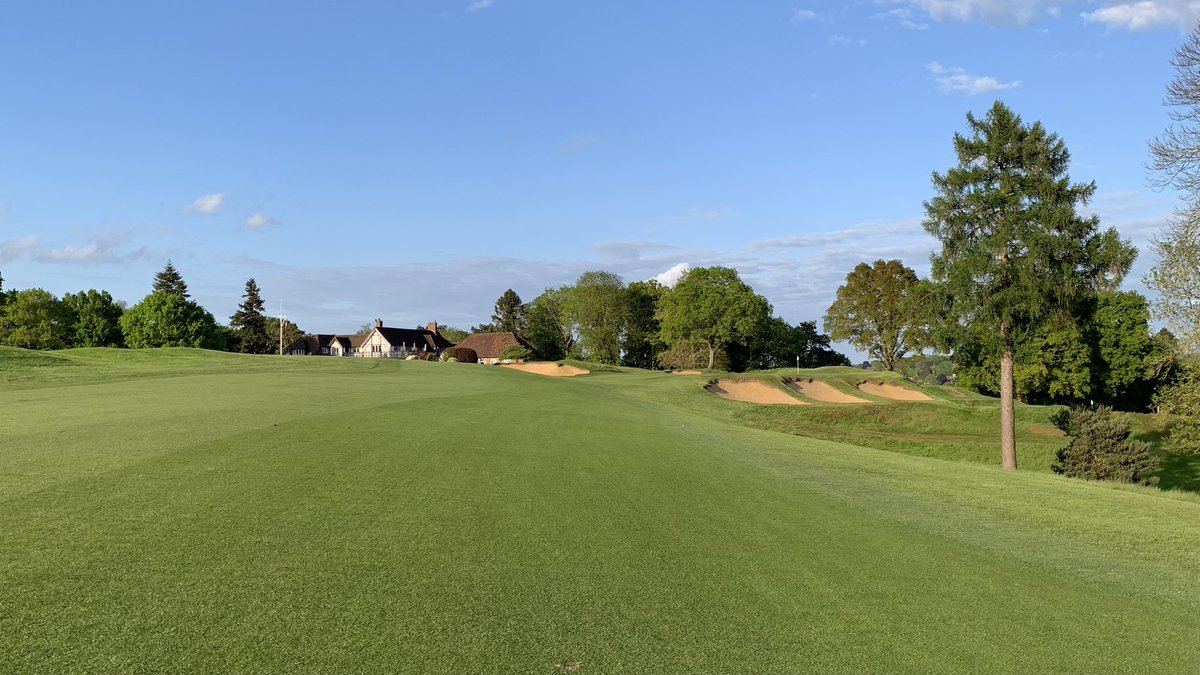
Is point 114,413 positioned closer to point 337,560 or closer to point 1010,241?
point 337,560

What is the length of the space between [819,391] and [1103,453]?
27706 millimetres

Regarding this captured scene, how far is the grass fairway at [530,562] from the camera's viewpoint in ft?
13.7

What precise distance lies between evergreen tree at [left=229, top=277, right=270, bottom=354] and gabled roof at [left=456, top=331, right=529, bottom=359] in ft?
93.5

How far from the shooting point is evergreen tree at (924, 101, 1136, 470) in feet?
73.6

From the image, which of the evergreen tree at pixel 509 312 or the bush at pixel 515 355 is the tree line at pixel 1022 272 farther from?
the evergreen tree at pixel 509 312

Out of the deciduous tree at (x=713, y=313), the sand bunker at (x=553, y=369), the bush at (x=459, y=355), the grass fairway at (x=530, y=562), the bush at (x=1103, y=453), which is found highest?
the deciduous tree at (x=713, y=313)

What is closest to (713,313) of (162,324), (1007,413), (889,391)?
(889,391)

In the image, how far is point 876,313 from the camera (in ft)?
215

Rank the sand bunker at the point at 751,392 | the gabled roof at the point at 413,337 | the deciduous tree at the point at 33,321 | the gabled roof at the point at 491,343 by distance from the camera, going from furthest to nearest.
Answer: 1. the gabled roof at the point at 413,337
2. the gabled roof at the point at 491,343
3. the deciduous tree at the point at 33,321
4. the sand bunker at the point at 751,392

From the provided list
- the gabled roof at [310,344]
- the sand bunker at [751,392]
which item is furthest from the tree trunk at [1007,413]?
the gabled roof at [310,344]

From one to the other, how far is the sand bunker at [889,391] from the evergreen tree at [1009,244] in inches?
1091

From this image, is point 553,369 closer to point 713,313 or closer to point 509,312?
point 713,313

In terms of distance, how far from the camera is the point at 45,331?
252 ft

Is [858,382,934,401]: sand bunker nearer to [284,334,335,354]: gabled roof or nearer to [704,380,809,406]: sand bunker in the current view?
[704,380,809,406]: sand bunker
